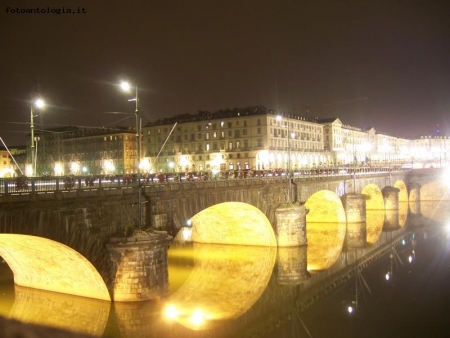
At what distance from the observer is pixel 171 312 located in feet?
76.1

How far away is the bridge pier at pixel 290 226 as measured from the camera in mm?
37219

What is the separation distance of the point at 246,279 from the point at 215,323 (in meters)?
8.85

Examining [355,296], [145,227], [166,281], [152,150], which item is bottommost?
[355,296]

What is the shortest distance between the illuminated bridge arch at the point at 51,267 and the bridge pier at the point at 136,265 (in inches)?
33.6

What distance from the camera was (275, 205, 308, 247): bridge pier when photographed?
37.2m

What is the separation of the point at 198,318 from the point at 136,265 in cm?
430

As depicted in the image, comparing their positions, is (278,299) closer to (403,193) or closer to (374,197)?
(374,197)

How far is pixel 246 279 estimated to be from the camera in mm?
31141

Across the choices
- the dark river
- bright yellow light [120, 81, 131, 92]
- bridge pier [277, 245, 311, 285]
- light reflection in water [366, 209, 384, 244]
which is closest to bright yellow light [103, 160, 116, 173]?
light reflection in water [366, 209, 384, 244]

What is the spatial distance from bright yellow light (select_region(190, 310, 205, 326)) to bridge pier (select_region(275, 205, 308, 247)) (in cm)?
1451

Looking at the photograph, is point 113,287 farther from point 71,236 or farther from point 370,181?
point 370,181

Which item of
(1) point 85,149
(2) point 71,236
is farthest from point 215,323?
(1) point 85,149

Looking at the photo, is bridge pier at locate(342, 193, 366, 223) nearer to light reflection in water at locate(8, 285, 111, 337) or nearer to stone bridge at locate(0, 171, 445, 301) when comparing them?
stone bridge at locate(0, 171, 445, 301)

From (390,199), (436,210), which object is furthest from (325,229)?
(436,210)
